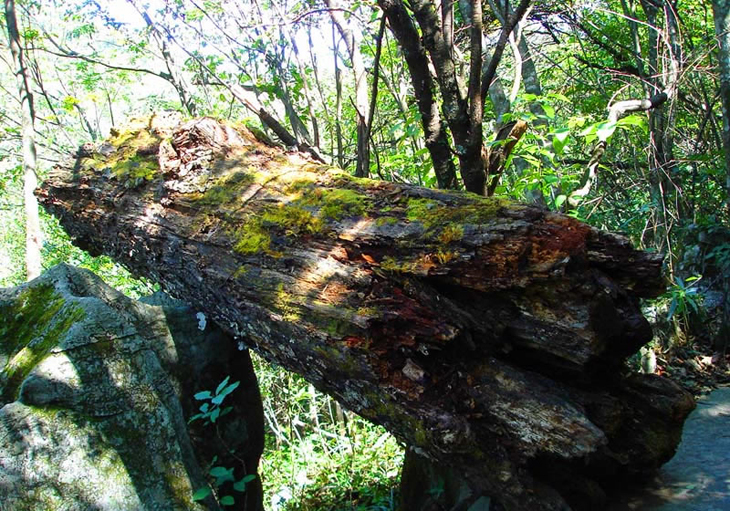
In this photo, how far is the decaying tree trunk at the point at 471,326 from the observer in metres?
2.04

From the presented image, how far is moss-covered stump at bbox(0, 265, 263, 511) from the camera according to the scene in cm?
216

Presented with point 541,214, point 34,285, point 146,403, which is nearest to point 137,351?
point 146,403

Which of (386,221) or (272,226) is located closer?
(386,221)

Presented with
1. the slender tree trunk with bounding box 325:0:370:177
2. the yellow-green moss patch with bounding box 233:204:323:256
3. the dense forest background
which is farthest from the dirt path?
the slender tree trunk with bounding box 325:0:370:177

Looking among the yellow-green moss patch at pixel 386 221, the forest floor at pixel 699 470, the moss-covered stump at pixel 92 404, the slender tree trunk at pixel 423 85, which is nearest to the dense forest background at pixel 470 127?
the slender tree trunk at pixel 423 85

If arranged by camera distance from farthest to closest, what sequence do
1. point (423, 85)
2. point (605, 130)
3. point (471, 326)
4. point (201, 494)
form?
point (423, 85), point (605, 130), point (201, 494), point (471, 326)

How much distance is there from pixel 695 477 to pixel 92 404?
10.1 ft

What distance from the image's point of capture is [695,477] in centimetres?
273

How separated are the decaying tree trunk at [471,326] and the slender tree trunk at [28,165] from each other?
5.08 meters

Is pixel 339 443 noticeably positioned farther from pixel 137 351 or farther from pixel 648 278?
pixel 648 278

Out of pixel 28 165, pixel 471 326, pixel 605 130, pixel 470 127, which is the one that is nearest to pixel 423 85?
pixel 470 127

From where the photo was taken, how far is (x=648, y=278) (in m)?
2.17

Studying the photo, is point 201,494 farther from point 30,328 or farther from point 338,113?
point 338,113

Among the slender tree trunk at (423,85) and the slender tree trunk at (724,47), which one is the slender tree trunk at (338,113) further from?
the slender tree trunk at (724,47)
